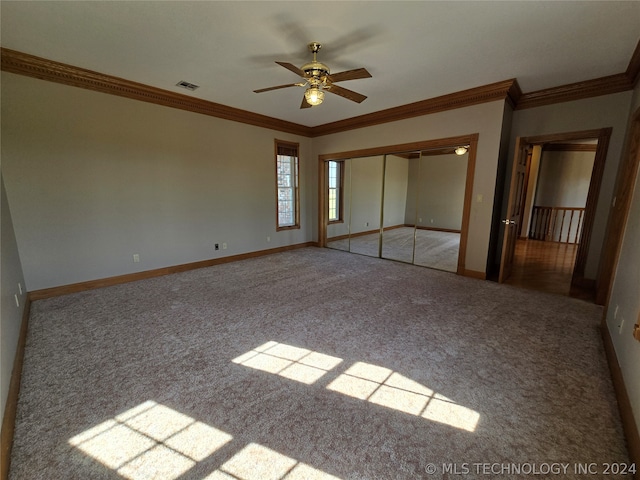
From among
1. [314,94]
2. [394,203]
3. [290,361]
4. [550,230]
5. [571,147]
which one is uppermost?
[571,147]

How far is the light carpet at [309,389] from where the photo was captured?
1330 millimetres

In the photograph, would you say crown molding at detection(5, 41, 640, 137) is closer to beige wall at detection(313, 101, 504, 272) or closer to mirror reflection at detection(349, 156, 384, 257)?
beige wall at detection(313, 101, 504, 272)

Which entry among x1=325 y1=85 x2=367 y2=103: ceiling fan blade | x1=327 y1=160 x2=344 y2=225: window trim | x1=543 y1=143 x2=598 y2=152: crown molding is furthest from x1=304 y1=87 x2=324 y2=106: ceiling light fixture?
x1=543 y1=143 x2=598 y2=152: crown molding

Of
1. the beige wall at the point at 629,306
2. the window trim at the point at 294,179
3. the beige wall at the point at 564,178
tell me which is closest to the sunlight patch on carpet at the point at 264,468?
the beige wall at the point at 629,306

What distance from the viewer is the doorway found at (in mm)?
3527

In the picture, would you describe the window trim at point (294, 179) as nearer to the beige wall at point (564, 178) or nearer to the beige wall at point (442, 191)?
the beige wall at point (442, 191)

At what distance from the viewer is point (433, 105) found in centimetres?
405

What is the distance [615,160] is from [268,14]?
435 cm

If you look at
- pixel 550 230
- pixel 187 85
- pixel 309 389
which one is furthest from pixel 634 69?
pixel 550 230

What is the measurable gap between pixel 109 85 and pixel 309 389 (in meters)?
4.24

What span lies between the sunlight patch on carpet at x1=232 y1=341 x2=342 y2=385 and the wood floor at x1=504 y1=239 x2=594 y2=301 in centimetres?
330

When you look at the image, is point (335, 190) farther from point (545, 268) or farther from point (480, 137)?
point (545, 268)

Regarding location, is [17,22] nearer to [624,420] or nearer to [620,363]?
[624,420]

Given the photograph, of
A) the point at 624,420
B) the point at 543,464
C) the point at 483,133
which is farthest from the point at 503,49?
Answer: the point at 543,464
